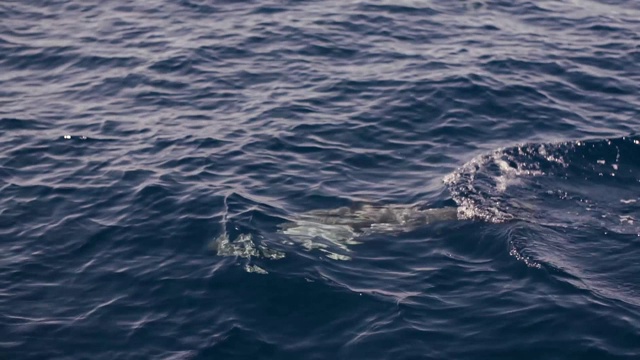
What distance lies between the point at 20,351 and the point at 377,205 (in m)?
7.91

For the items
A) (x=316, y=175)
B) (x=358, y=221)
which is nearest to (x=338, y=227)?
(x=358, y=221)

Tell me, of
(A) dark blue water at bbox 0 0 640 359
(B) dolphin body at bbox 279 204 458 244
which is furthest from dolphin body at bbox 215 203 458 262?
(A) dark blue water at bbox 0 0 640 359

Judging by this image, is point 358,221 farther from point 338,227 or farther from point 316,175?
point 316,175

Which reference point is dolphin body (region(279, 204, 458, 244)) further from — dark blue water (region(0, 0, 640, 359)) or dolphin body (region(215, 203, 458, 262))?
dark blue water (region(0, 0, 640, 359))

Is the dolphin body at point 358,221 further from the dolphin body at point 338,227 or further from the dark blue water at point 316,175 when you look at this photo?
the dark blue water at point 316,175

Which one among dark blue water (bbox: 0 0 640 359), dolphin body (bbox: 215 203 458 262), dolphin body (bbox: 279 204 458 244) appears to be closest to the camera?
dark blue water (bbox: 0 0 640 359)

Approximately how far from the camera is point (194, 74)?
23922mm

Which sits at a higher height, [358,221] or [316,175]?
[316,175]

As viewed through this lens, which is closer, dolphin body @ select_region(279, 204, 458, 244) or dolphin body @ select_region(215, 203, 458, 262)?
dolphin body @ select_region(215, 203, 458, 262)

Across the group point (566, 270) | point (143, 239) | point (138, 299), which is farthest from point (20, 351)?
point (566, 270)

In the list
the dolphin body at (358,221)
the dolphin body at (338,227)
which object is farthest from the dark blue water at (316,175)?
the dolphin body at (358,221)

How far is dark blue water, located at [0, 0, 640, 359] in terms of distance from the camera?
13.5 m

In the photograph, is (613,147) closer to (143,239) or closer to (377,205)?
(377,205)

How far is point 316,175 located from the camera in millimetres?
18688
